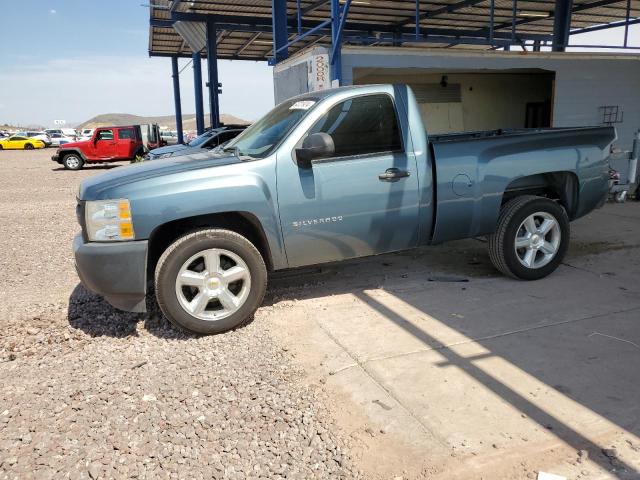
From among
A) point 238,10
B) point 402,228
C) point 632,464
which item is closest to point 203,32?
point 238,10

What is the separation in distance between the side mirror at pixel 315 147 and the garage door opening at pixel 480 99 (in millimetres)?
9821

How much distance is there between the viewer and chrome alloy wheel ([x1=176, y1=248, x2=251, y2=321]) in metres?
4.14

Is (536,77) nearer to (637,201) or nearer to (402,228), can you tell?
(637,201)

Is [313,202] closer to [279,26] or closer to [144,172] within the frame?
[144,172]

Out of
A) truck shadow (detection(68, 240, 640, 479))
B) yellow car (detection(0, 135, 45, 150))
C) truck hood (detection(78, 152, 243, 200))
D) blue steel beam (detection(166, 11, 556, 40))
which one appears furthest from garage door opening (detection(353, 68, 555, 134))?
yellow car (detection(0, 135, 45, 150))

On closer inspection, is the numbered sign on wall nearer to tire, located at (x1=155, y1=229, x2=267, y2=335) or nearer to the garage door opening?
tire, located at (x1=155, y1=229, x2=267, y2=335)

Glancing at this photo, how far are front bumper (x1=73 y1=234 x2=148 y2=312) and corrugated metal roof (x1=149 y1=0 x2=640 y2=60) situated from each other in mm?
12309

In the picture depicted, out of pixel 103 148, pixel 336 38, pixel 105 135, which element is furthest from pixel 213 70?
pixel 336 38

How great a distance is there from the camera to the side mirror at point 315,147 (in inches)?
164

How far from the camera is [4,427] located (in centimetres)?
306

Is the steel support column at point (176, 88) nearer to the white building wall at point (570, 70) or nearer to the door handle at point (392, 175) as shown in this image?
the white building wall at point (570, 70)

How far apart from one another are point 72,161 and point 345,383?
23326mm

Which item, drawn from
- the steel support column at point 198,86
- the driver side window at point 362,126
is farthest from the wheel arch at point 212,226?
the steel support column at point 198,86

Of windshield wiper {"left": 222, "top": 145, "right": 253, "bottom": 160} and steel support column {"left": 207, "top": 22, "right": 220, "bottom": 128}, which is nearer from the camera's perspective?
windshield wiper {"left": 222, "top": 145, "right": 253, "bottom": 160}
